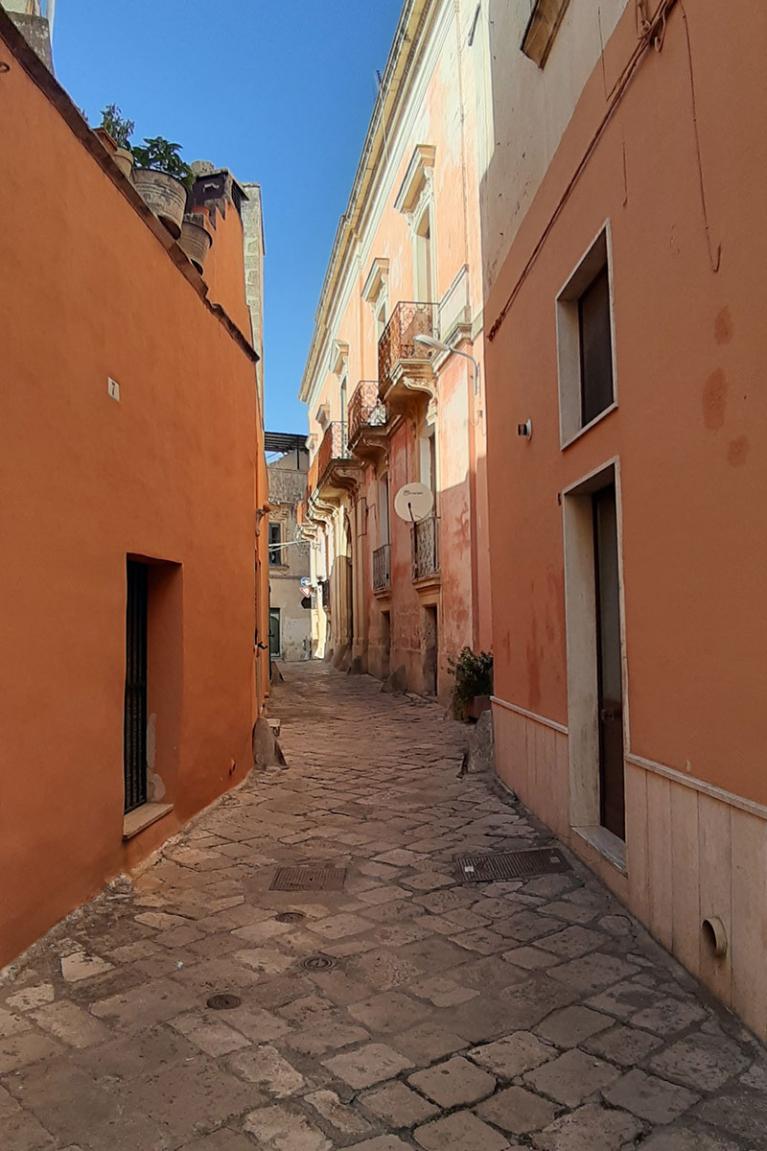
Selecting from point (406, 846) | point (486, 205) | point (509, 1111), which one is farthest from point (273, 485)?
point (509, 1111)

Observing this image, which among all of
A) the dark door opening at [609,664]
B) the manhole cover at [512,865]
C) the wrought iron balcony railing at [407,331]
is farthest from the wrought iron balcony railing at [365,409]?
the manhole cover at [512,865]

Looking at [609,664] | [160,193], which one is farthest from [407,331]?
[609,664]

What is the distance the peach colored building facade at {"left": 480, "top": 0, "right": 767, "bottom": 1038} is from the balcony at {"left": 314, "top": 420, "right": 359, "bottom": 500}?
49.5ft

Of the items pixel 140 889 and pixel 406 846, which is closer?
pixel 140 889

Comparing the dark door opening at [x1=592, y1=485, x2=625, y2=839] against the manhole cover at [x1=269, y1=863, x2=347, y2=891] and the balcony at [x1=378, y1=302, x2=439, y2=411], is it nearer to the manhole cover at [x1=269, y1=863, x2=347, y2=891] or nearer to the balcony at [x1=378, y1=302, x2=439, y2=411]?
the manhole cover at [x1=269, y1=863, x2=347, y2=891]

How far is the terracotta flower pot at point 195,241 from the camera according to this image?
6.81 m

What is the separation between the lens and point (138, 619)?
584 cm

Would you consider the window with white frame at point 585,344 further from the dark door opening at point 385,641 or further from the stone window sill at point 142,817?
the dark door opening at point 385,641

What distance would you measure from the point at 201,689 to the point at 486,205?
5.29 metres

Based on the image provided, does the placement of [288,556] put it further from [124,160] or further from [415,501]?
[124,160]

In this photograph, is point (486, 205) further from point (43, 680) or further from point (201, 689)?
point (43, 680)

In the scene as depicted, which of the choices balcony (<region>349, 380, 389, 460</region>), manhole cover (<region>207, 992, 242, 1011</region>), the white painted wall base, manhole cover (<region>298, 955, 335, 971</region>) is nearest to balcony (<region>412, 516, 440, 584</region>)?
Answer: balcony (<region>349, 380, 389, 460</region>)

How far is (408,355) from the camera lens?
48.0 feet

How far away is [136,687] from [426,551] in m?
9.61
